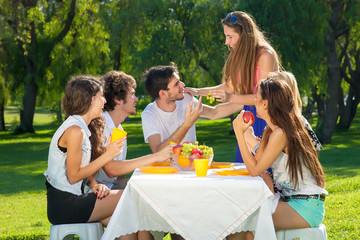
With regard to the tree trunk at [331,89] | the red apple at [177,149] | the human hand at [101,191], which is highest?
the red apple at [177,149]

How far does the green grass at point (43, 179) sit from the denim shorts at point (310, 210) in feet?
7.06

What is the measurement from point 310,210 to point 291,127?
0.59m

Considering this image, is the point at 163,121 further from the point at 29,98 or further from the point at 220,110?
the point at 29,98

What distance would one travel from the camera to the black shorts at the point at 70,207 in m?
3.68

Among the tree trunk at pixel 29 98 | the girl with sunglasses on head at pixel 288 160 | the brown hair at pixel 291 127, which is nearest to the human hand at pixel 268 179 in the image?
the girl with sunglasses on head at pixel 288 160

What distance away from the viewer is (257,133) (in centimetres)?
472

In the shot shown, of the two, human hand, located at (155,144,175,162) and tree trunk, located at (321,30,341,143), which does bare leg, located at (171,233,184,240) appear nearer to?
human hand, located at (155,144,175,162)

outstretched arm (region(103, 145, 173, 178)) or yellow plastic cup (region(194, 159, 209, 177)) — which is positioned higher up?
yellow plastic cup (region(194, 159, 209, 177))

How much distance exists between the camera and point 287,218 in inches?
140

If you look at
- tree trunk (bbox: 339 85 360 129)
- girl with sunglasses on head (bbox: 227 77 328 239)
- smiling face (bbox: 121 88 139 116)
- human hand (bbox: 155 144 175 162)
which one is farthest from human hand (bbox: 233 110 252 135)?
tree trunk (bbox: 339 85 360 129)

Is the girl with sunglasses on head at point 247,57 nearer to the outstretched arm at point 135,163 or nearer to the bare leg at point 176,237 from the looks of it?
the bare leg at point 176,237

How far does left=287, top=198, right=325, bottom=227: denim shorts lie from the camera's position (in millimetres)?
3562

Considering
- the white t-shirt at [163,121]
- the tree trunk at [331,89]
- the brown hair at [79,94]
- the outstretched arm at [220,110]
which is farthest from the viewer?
the tree trunk at [331,89]

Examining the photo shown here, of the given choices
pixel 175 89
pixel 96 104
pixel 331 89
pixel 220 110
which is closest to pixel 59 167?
pixel 96 104
